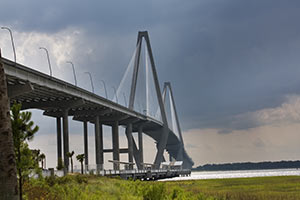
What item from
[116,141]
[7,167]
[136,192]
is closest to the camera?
[7,167]

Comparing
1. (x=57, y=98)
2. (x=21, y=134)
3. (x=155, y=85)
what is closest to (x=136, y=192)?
(x=21, y=134)

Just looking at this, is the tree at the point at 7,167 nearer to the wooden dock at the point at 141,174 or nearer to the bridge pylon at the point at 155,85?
the wooden dock at the point at 141,174

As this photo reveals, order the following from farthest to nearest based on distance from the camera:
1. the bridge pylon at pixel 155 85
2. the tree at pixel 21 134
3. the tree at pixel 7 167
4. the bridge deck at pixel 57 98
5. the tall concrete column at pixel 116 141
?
the bridge pylon at pixel 155 85 → the tall concrete column at pixel 116 141 → the bridge deck at pixel 57 98 → the tree at pixel 21 134 → the tree at pixel 7 167

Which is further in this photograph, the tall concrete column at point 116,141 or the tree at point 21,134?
the tall concrete column at point 116,141

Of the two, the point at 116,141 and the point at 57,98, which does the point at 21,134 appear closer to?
the point at 57,98

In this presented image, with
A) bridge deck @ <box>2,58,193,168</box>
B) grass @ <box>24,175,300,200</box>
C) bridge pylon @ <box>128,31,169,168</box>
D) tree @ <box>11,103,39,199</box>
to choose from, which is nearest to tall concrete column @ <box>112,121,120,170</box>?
bridge deck @ <box>2,58,193,168</box>

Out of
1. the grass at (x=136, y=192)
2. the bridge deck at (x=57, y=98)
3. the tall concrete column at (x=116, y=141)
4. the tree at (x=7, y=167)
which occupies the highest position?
the bridge deck at (x=57, y=98)

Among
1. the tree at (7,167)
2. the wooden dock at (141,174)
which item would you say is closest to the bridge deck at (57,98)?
the wooden dock at (141,174)

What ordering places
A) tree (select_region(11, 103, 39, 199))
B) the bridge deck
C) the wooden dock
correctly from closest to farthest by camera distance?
tree (select_region(11, 103, 39, 199)), the bridge deck, the wooden dock

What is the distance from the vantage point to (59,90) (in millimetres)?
67000

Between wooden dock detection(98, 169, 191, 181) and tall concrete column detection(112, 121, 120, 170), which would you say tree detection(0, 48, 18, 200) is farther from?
tall concrete column detection(112, 121, 120, 170)

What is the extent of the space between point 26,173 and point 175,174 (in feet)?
422

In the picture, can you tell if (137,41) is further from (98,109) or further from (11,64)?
(11,64)

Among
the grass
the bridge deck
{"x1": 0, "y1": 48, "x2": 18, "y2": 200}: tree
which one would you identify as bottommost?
the grass
